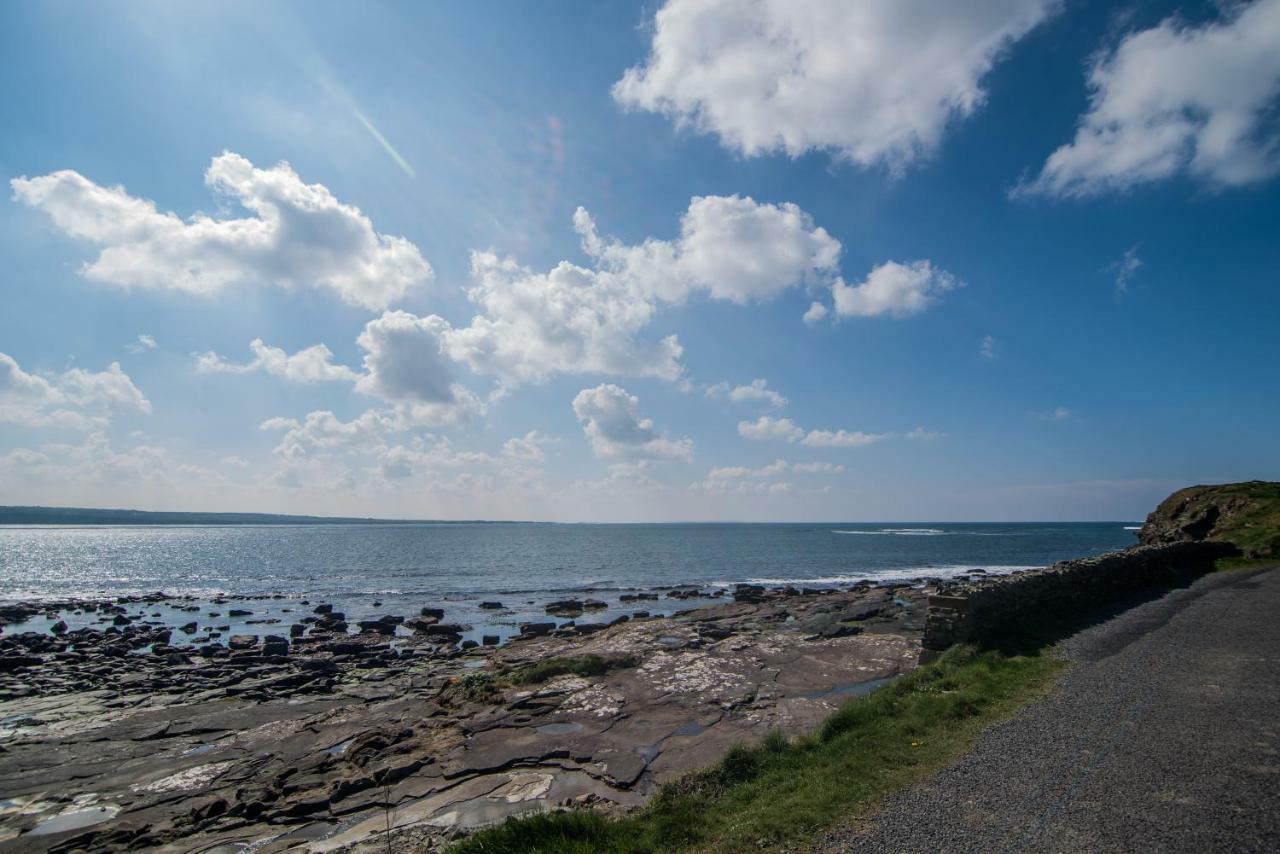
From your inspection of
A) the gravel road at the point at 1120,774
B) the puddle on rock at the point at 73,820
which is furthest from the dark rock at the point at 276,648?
the gravel road at the point at 1120,774

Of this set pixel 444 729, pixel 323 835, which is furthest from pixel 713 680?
pixel 323 835

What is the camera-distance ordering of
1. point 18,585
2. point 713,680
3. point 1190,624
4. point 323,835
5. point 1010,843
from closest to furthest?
1. point 1010,843
2. point 323,835
3. point 1190,624
4. point 713,680
5. point 18,585

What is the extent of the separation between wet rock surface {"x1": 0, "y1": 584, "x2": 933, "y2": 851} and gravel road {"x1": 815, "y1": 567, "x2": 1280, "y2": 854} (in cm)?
515

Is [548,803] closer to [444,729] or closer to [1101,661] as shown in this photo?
[444,729]

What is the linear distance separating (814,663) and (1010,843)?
14045 mm

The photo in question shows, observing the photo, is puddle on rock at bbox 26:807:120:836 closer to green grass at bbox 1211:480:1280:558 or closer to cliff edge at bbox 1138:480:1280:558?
cliff edge at bbox 1138:480:1280:558

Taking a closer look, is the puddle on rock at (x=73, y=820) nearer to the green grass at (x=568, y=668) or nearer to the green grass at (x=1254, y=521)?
the green grass at (x=568, y=668)

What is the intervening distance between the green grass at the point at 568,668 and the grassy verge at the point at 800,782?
10.5 m

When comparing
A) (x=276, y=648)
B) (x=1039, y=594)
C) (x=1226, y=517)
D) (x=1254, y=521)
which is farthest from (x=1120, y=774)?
(x=1226, y=517)

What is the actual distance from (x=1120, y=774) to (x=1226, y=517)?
52.0 metres

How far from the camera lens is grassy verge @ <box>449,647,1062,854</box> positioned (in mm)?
7672

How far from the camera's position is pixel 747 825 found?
7.77m

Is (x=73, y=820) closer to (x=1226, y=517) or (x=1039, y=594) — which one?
(x=1039, y=594)

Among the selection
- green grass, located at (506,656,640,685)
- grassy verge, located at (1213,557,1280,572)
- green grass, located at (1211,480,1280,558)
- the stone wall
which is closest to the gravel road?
the stone wall
